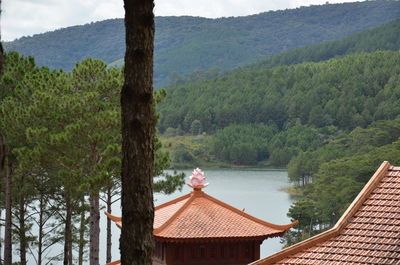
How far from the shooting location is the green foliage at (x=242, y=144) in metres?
86.6

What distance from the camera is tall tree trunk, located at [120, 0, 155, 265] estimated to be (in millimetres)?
4367

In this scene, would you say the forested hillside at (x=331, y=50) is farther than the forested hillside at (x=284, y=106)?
Yes

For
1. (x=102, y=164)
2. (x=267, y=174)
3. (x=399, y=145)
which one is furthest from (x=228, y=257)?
(x=267, y=174)

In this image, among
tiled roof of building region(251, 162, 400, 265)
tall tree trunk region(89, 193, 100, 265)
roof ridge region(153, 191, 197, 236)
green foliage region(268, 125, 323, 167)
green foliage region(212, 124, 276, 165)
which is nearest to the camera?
tiled roof of building region(251, 162, 400, 265)

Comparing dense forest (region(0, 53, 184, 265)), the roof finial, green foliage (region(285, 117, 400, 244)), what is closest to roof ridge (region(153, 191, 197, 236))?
the roof finial

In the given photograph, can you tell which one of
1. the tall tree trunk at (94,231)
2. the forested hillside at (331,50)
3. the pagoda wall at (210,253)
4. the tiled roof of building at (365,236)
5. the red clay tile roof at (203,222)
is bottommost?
the tall tree trunk at (94,231)

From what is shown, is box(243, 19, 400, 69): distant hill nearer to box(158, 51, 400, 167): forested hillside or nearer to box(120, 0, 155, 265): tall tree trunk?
box(158, 51, 400, 167): forested hillside

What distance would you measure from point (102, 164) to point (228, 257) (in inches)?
229

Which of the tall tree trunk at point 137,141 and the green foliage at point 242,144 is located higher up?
the tall tree trunk at point 137,141

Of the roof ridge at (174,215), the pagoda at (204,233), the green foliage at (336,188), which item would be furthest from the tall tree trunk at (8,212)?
the green foliage at (336,188)

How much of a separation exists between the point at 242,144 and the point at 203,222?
249 feet

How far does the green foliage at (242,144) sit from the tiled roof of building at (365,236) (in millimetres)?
77556

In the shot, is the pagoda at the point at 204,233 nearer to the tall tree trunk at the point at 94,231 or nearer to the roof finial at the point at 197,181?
the roof finial at the point at 197,181

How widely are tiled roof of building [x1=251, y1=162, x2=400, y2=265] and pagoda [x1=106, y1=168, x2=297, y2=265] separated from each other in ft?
13.5
